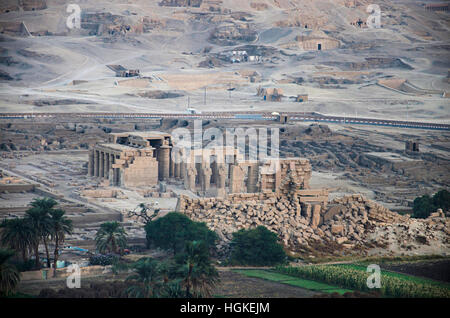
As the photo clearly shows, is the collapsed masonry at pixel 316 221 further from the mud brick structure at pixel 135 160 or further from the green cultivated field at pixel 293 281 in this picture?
the mud brick structure at pixel 135 160

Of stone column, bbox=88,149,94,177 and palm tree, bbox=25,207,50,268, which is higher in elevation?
stone column, bbox=88,149,94,177

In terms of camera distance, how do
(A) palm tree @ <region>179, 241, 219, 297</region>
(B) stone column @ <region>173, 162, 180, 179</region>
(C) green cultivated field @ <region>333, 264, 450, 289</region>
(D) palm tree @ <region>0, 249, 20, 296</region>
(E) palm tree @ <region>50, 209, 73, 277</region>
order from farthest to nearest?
(B) stone column @ <region>173, 162, 180, 179</region> → (E) palm tree @ <region>50, 209, 73, 277</region> → (C) green cultivated field @ <region>333, 264, 450, 289</region> → (D) palm tree @ <region>0, 249, 20, 296</region> → (A) palm tree @ <region>179, 241, 219, 297</region>

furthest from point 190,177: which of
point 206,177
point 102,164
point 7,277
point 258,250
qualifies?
point 7,277

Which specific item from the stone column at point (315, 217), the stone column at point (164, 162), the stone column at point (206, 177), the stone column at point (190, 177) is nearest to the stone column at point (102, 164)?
the stone column at point (164, 162)

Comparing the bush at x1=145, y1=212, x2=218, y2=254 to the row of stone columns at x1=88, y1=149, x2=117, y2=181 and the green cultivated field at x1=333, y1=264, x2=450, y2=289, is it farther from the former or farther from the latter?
the row of stone columns at x1=88, y1=149, x2=117, y2=181

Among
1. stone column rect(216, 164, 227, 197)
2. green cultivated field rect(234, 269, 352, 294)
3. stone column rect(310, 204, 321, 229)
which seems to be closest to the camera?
green cultivated field rect(234, 269, 352, 294)

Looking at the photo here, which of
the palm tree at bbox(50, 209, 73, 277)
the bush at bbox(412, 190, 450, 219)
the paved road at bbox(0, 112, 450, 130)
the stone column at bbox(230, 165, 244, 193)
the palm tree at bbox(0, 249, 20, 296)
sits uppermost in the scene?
the paved road at bbox(0, 112, 450, 130)

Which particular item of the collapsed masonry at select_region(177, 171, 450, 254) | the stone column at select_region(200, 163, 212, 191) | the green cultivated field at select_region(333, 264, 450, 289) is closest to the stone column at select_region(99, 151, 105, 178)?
the stone column at select_region(200, 163, 212, 191)
